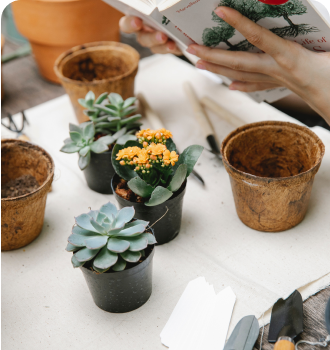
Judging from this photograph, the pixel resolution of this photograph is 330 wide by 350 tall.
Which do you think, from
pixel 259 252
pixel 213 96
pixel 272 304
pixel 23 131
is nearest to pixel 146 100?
pixel 213 96

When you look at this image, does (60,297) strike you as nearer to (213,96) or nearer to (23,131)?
(23,131)

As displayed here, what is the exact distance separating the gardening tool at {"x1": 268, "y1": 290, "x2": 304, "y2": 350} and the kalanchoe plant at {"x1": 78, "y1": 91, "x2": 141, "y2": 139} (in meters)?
0.49

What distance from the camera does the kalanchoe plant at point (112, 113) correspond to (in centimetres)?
88

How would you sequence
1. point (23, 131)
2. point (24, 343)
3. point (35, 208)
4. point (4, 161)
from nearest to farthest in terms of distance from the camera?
point (24, 343) → point (35, 208) → point (4, 161) → point (23, 131)

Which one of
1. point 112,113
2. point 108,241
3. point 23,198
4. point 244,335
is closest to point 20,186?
point 23,198

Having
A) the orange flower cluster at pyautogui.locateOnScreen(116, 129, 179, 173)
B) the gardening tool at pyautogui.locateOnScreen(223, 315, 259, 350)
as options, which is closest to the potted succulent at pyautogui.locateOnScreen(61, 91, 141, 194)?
the orange flower cluster at pyautogui.locateOnScreen(116, 129, 179, 173)

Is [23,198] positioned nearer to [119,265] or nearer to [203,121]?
[119,265]

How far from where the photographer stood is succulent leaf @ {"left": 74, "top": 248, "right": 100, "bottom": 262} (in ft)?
1.95

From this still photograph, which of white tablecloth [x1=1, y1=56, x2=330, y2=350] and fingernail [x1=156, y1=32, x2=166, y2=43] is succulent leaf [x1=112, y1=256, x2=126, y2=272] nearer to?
white tablecloth [x1=1, y1=56, x2=330, y2=350]

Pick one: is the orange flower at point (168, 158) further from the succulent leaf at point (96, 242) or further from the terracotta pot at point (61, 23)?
the terracotta pot at point (61, 23)

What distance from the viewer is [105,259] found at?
1.96 ft

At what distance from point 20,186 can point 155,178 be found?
346 mm

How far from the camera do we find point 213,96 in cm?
120

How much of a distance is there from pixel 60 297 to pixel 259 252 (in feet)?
1.29
